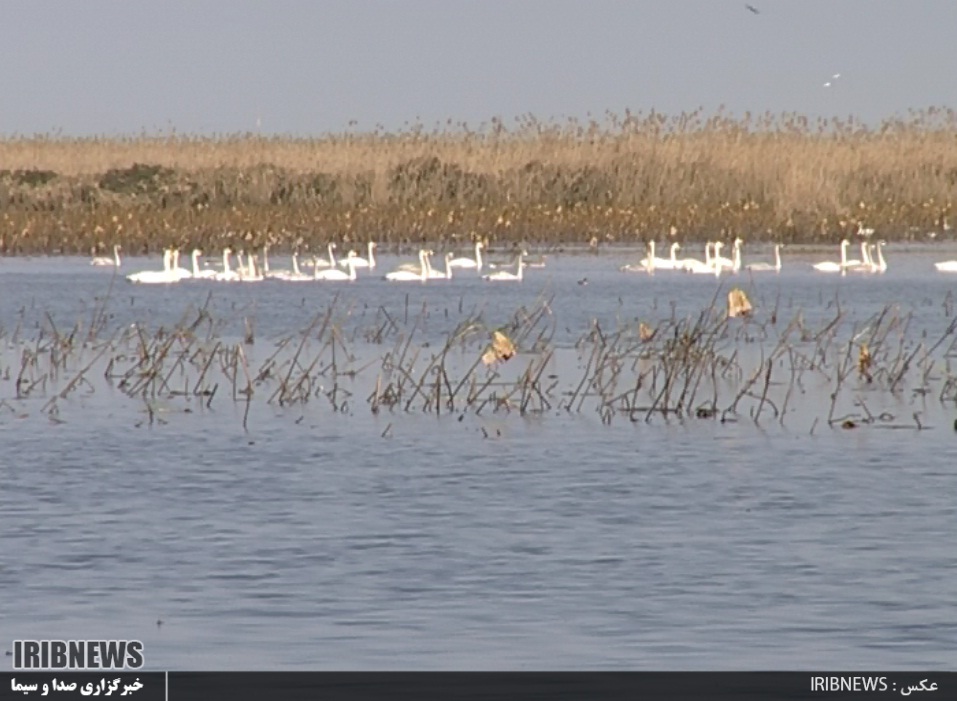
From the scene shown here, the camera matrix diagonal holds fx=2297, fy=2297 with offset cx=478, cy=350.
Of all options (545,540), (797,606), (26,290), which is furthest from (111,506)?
(26,290)

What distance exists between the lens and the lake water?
785cm

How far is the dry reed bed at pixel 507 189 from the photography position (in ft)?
115

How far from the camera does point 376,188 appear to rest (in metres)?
39.0

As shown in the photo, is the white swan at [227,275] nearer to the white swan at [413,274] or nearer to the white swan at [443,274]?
the white swan at [413,274]

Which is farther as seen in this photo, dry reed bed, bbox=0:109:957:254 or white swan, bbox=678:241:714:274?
dry reed bed, bbox=0:109:957:254

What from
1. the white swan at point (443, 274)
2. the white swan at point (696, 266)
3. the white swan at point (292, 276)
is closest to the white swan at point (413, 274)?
the white swan at point (443, 274)

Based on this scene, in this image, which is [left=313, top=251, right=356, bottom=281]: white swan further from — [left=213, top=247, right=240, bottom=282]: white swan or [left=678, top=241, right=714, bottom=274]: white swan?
[left=678, top=241, right=714, bottom=274]: white swan

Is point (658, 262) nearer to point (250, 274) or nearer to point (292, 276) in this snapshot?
point (292, 276)

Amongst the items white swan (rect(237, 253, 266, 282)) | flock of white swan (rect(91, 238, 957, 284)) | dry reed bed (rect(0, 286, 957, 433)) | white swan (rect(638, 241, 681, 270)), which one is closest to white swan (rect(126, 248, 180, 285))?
flock of white swan (rect(91, 238, 957, 284))

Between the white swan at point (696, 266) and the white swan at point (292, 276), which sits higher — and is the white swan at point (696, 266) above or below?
above
